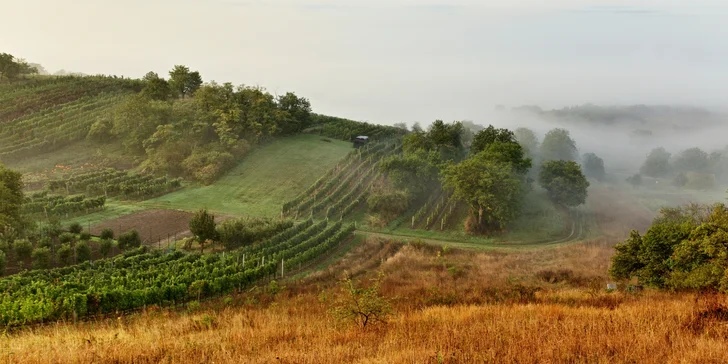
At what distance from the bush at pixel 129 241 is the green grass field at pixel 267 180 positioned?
1168 cm

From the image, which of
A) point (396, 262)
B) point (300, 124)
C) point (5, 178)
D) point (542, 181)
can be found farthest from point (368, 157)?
point (5, 178)

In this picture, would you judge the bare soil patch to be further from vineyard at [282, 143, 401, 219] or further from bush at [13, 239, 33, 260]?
vineyard at [282, 143, 401, 219]

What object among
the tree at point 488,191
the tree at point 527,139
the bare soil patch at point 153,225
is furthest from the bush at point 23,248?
the tree at point 527,139

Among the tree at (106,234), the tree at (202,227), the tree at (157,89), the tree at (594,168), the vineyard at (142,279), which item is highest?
the tree at (157,89)

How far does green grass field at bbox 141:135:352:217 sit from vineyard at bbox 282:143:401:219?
62.1 inches

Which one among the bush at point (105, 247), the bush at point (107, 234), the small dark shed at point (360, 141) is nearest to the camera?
the bush at point (105, 247)

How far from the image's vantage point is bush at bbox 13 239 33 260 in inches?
1090

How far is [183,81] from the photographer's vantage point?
240 feet

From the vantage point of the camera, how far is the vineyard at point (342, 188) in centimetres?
4459

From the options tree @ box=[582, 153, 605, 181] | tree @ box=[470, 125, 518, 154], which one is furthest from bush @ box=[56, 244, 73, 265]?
tree @ box=[582, 153, 605, 181]

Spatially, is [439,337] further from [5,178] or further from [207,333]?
[5,178]

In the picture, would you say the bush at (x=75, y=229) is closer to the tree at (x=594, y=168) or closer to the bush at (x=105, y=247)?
the bush at (x=105, y=247)

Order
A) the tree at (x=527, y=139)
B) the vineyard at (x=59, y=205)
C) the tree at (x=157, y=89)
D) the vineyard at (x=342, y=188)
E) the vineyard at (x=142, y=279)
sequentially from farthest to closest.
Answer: the tree at (x=527, y=139)
the tree at (x=157, y=89)
the vineyard at (x=342, y=188)
the vineyard at (x=59, y=205)
the vineyard at (x=142, y=279)

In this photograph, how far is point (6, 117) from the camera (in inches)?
2431
